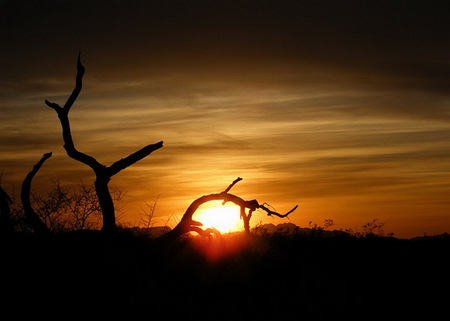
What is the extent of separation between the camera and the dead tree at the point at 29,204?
20.1m

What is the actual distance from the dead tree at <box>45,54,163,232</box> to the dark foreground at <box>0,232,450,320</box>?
95 centimetres

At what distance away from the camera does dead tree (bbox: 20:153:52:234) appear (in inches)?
792

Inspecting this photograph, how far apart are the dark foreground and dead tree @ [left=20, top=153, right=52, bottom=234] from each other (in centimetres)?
58

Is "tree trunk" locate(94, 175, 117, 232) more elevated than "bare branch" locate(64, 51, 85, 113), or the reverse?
"bare branch" locate(64, 51, 85, 113)

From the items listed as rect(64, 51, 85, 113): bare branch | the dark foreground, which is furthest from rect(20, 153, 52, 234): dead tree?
rect(64, 51, 85, 113): bare branch

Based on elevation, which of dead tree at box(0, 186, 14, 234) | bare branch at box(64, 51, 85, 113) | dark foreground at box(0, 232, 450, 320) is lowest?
dark foreground at box(0, 232, 450, 320)

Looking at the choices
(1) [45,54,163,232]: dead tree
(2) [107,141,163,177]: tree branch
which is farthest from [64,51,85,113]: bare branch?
(2) [107,141,163,177]: tree branch

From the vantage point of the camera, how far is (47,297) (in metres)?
15.8

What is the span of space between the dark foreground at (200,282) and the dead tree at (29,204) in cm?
58

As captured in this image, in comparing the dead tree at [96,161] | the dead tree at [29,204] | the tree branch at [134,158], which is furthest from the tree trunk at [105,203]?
the dead tree at [29,204]

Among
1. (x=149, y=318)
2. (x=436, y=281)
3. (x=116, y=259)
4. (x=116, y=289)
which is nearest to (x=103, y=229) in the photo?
(x=116, y=259)

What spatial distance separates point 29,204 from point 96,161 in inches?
120

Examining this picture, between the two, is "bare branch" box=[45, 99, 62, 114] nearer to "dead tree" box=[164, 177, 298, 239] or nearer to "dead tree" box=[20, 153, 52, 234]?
"dead tree" box=[20, 153, 52, 234]

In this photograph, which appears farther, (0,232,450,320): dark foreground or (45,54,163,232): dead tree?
(45,54,163,232): dead tree
